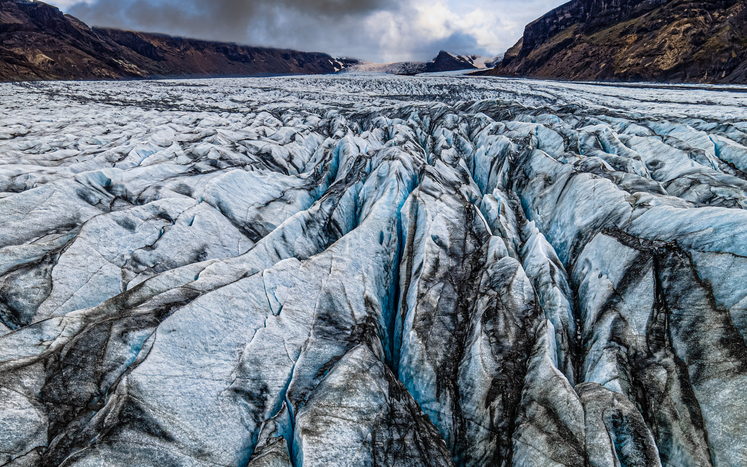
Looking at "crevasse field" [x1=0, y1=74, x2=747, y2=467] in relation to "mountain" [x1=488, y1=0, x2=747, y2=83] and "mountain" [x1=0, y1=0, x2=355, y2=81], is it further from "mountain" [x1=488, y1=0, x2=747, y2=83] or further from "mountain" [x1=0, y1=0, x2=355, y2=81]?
"mountain" [x1=0, y1=0, x2=355, y2=81]

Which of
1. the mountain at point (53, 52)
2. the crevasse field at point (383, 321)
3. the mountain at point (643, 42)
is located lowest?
the crevasse field at point (383, 321)

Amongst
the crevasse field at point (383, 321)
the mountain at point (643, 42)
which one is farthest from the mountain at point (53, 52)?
the mountain at point (643, 42)

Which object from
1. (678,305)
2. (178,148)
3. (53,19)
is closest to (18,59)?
(53,19)

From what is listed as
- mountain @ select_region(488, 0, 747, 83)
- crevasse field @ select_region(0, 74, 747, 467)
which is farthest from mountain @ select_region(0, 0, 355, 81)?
mountain @ select_region(488, 0, 747, 83)

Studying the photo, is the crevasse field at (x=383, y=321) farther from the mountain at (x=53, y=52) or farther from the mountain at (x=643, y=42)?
the mountain at (x=53, y=52)

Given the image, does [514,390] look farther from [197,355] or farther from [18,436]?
[18,436]
